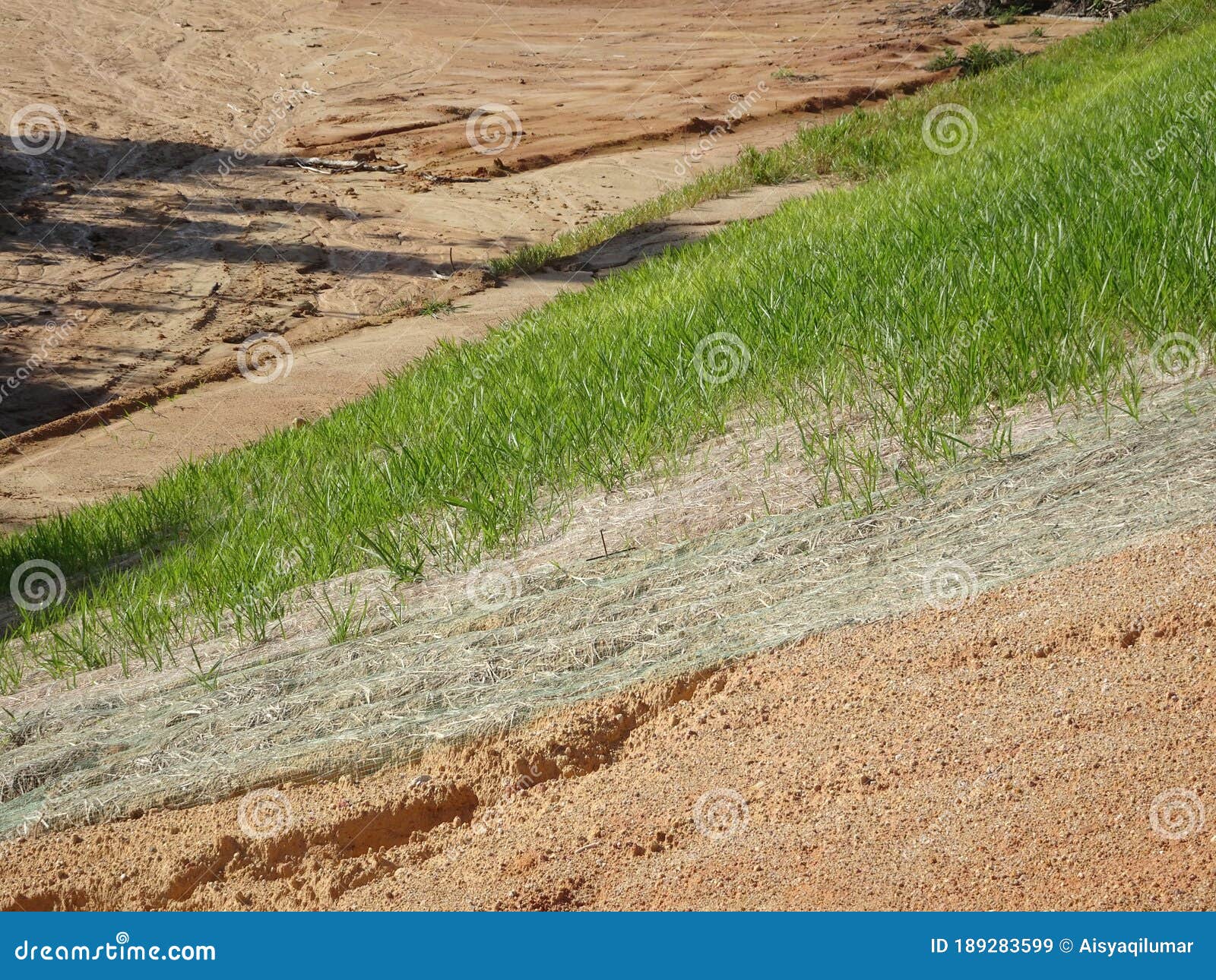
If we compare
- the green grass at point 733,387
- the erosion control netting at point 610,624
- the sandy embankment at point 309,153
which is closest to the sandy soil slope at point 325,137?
the sandy embankment at point 309,153

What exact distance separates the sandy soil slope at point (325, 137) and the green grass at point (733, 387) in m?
4.34

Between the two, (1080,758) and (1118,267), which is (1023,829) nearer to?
(1080,758)

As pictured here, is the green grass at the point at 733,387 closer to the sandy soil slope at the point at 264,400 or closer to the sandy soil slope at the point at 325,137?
the sandy soil slope at the point at 264,400

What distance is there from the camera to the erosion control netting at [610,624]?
275 cm

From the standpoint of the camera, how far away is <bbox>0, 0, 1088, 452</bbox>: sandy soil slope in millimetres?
12156

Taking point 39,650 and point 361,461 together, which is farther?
point 361,461

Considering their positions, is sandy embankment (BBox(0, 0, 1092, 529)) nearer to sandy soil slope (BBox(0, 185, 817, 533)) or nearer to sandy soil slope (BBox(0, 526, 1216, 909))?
sandy soil slope (BBox(0, 185, 817, 533))

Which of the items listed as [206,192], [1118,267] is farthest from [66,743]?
[206,192]

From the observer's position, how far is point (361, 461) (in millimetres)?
5426

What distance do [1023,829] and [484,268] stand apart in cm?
1132

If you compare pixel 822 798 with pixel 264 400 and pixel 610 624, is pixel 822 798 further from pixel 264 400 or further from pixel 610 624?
pixel 264 400

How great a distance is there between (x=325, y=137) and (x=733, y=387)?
601 inches

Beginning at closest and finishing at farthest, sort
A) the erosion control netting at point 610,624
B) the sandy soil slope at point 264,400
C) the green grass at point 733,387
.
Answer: the erosion control netting at point 610,624 < the green grass at point 733,387 < the sandy soil slope at point 264,400

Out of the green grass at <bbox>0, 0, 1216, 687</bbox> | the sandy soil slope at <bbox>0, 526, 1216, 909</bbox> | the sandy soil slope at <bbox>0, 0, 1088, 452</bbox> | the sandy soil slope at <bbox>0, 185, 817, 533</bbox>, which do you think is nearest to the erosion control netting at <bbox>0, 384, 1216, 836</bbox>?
the sandy soil slope at <bbox>0, 526, 1216, 909</bbox>
